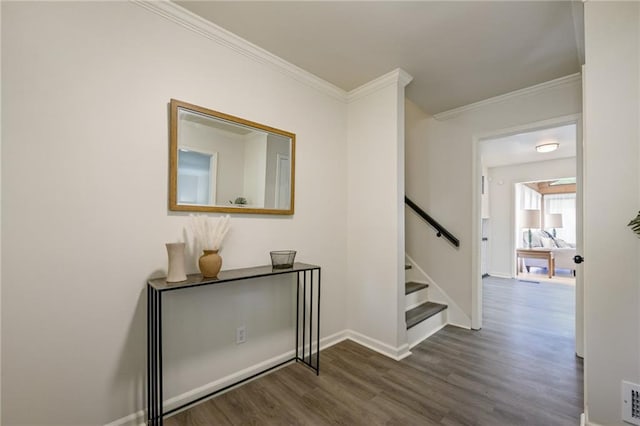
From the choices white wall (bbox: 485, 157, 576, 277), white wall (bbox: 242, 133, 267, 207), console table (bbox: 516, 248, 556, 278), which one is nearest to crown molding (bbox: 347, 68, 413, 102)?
white wall (bbox: 242, 133, 267, 207)

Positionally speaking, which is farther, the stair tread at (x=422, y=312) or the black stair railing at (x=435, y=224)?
the black stair railing at (x=435, y=224)

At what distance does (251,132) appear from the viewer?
196 cm

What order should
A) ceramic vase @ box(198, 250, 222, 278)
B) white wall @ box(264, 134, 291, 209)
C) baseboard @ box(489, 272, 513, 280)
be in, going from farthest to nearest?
1. baseboard @ box(489, 272, 513, 280)
2. white wall @ box(264, 134, 291, 209)
3. ceramic vase @ box(198, 250, 222, 278)

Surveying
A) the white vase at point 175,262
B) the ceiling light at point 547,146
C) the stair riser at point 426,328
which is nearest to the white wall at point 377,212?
the stair riser at point 426,328

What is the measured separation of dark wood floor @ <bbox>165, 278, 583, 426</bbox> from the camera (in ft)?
5.02

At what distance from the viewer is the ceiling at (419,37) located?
1.63 metres

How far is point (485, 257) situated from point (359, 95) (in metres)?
5.39

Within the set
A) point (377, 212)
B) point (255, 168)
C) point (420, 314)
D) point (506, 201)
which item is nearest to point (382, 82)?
point (377, 212)

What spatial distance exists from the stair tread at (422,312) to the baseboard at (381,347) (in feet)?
0.79

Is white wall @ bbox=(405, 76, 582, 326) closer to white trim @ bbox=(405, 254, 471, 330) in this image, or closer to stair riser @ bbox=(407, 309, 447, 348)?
white trim @ bbox=(405, 254, 471, 330)

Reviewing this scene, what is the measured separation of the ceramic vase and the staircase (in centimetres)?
181

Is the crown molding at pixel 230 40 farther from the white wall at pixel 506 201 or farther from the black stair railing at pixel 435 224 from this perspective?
the white wall at pixel 506 201

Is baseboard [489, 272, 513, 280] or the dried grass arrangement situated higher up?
the dried grass arrangement

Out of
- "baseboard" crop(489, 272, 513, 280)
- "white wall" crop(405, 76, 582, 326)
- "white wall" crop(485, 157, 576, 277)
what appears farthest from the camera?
"baseboard" crop(489, 272, 513, 280)
